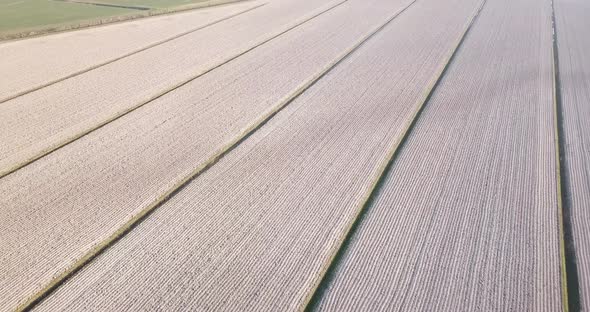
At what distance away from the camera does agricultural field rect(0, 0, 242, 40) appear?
22094 mm

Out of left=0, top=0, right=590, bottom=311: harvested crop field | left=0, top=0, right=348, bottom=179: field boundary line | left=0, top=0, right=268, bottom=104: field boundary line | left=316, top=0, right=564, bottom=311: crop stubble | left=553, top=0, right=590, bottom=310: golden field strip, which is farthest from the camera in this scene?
left=0, top=0, right=268, bottom=104: field boundary line

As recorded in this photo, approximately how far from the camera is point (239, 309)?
22.4 feet

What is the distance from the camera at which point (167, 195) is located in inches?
378

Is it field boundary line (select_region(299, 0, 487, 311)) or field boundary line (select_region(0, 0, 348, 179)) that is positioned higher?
field boundary line (select_region(299, 0, 487, 311))

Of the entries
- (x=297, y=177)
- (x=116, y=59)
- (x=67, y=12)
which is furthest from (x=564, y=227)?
(x=67, y=12)

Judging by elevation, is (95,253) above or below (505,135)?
below

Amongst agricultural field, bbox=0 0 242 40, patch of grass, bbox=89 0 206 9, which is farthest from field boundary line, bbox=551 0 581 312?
patch of grass, bbox=89 0 206 9

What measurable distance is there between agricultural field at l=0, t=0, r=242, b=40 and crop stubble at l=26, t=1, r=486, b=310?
15.6 m

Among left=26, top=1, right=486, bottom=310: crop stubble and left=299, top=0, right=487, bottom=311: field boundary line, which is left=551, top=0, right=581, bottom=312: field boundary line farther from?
left=26, top=1, right=486, bottom=310: crop stubble

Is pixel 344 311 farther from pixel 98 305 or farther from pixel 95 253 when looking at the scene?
pixel 95 253

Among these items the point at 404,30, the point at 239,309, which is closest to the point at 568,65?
the point at 404,30

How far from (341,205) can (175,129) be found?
5.76m

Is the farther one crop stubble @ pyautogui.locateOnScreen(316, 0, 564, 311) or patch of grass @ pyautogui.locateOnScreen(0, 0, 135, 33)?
patch of grass @ pyautogui.locateOnScreen(0, 0, 135, 33)

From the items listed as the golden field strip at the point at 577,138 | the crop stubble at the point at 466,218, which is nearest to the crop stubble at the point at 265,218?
the crop stubble at the point at 466,218
